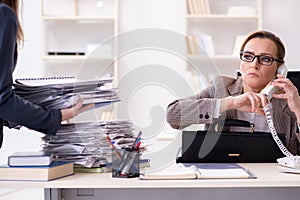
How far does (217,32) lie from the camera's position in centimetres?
470

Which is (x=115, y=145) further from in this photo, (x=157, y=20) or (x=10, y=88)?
(x=157, y=20)

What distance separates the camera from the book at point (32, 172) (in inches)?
61.5

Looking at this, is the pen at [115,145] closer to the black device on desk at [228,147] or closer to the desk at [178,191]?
the desk at [178,191]

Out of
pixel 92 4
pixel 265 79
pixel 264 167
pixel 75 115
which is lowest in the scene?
pixel 264 167

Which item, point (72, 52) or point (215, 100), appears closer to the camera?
point (215, 100)

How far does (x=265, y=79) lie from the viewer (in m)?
2.20

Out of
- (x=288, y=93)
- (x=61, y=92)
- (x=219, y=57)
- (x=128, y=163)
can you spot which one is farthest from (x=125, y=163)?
(x=219, y=57)

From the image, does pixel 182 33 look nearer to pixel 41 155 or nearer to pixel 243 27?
pixel 243 27

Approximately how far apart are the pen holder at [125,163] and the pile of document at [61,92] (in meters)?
0.26

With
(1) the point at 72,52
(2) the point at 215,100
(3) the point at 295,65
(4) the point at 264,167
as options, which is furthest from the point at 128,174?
(3) the point at 295,65

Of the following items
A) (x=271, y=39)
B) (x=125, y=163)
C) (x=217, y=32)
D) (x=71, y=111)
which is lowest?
(x=125, y=163)

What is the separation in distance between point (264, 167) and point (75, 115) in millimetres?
673

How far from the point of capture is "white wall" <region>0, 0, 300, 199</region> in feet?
15.5

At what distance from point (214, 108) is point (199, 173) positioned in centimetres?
58
